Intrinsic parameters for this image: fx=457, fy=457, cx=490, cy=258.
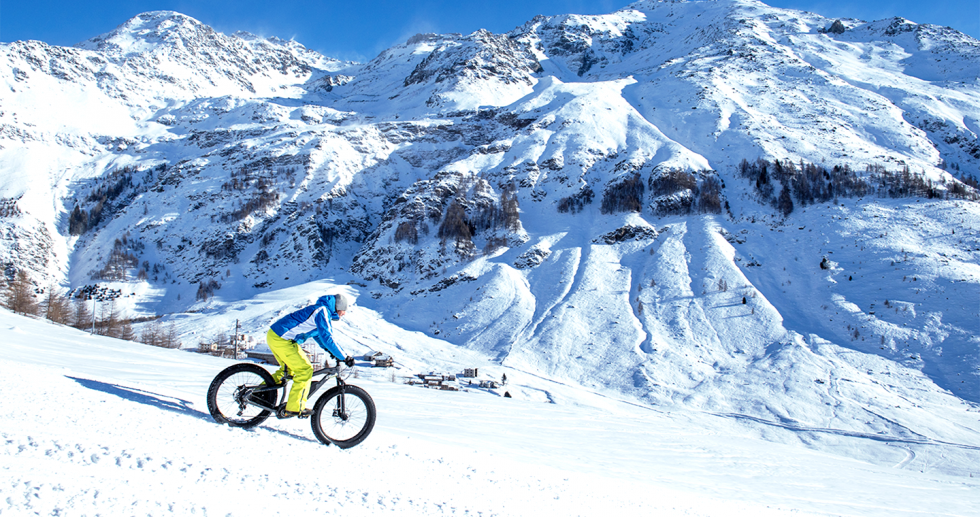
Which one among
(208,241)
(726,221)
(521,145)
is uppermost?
(521,145)

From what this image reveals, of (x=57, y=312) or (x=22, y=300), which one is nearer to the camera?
(x=22, y=300)

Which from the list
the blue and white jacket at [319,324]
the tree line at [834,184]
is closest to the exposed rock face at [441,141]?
the tree line at [834,184]

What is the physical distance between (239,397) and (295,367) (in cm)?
89

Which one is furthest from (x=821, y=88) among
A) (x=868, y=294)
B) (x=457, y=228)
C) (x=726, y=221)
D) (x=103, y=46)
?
(x=103, y=46)

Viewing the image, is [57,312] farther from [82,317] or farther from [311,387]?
[311,387]

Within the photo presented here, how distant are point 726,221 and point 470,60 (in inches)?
3334

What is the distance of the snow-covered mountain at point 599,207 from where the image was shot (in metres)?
31.1

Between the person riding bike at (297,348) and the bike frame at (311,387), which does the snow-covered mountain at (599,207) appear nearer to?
the bike frame at (311,387)

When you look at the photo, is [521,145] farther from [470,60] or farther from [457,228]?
[470,60]

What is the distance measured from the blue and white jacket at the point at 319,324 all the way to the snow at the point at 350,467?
1242 millimetres

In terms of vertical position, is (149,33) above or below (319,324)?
above

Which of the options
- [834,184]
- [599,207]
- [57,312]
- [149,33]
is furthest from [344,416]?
[149,33]

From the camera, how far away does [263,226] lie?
6644 cm

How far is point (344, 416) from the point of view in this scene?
640 centimetres
